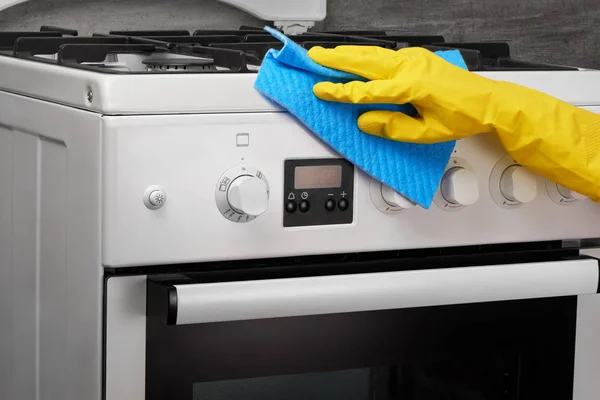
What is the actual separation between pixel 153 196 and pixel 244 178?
0.10 meters

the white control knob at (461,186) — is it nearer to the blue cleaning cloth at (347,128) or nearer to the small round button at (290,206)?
the blue cleaning cloth at (347,128)

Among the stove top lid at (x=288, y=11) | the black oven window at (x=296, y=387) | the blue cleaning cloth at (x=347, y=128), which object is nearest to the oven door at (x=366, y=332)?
the black oven window at (x=296, y=387)

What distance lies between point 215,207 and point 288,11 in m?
0.86

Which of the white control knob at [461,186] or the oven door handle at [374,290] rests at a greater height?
the white control knob at [461,186]

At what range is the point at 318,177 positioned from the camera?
43.7 inches

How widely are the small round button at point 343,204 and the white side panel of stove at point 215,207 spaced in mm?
14

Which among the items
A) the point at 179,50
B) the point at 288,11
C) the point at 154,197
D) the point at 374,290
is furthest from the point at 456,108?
the point at 288,11

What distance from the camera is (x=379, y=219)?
3.77 feet

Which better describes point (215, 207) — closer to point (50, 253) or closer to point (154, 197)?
point (154, 197)

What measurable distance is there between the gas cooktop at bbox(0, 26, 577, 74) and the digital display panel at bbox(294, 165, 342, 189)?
0.43 feet

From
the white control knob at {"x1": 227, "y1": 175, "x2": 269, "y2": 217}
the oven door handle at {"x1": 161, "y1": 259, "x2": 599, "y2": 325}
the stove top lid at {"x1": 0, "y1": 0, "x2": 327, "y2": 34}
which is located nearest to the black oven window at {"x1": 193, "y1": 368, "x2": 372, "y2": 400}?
the oven door handle at {"x1": 161, "y1": 259, "x2": 599, "y2": 325}

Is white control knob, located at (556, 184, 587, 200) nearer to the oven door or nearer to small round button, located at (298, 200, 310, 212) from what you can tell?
the oven door

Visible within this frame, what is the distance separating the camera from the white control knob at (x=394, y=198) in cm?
112

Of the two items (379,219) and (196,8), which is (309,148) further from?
(196,8)
